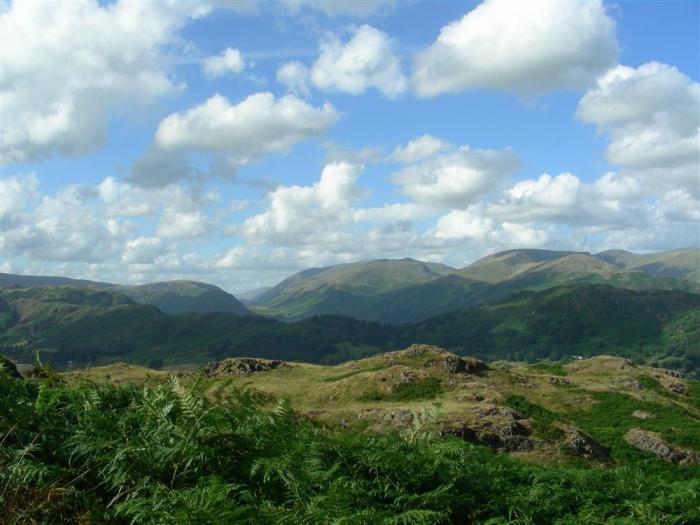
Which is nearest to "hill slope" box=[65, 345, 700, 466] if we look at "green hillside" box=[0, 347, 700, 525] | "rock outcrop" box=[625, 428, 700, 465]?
"rock outcrop" box=[625, 428, 700, 465]

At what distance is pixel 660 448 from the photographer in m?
48.9

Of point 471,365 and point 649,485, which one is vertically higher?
point 649,485

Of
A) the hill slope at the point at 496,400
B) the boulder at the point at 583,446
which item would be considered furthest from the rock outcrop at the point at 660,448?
the boulder at the point at 583,446

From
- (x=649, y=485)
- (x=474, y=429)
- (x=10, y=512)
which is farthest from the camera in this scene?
(x=474, y=429)

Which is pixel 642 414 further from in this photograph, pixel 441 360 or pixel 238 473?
pixel 238 473

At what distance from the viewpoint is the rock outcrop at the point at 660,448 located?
4776cm

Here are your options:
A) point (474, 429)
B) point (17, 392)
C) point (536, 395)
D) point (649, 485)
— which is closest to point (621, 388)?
point (536, 395)

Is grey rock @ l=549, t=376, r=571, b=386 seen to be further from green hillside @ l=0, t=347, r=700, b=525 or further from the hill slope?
green hillside @ l=0, t=347, r=700, b=525

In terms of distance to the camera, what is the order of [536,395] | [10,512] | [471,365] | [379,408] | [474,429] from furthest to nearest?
1. [471,365]
2. [536,395]
3. [379,408]
4. [474,429]
5. [10,512]

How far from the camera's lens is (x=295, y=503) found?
6953 millimetres

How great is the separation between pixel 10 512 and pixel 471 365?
72109mm

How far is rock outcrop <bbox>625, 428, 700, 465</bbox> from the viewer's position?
47756 millimetres

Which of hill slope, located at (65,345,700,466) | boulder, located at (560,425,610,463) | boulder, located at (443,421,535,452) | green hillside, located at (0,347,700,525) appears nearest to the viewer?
green hillside, located at (0,347,700,525)

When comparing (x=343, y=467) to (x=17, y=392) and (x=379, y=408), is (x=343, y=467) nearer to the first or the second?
(x=17, y=392)
